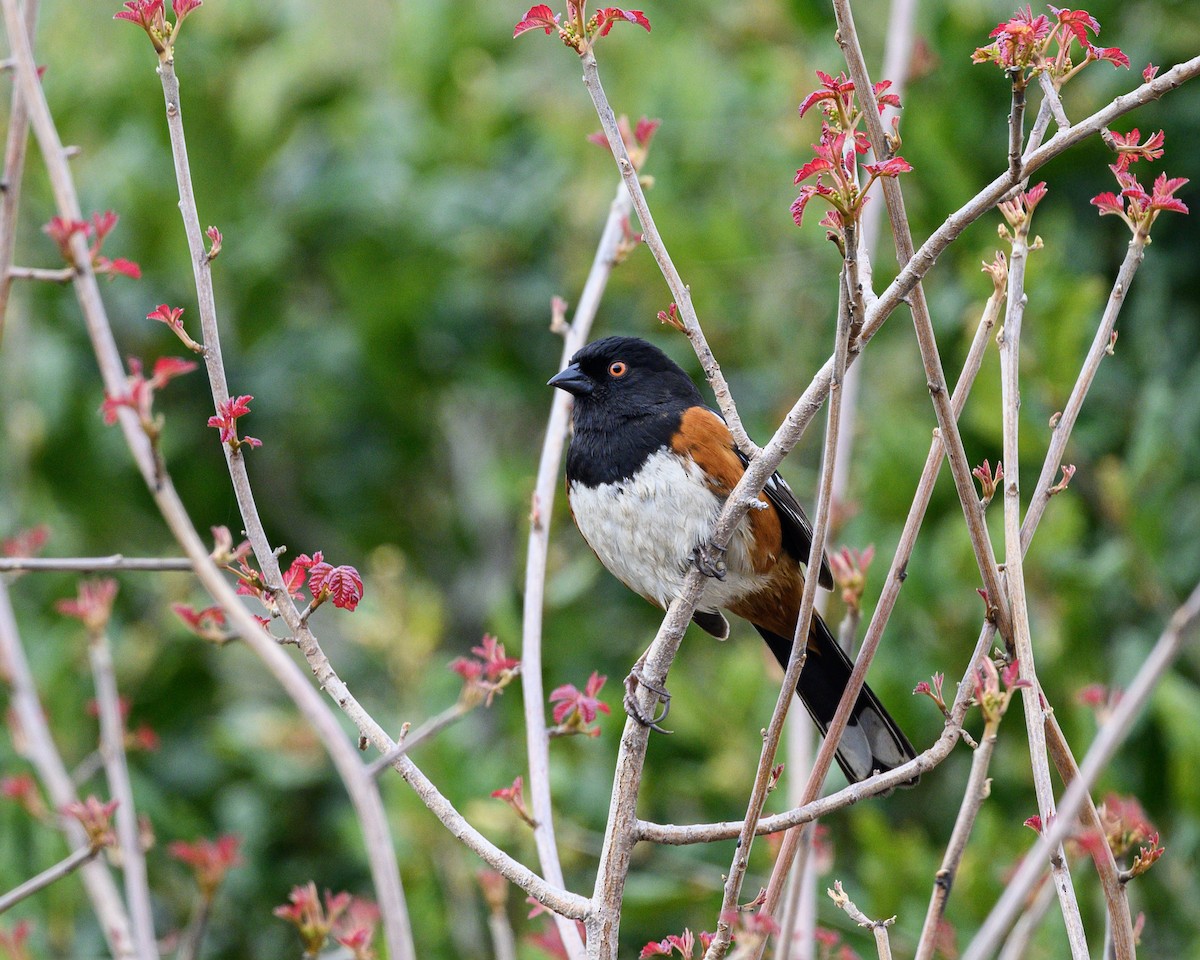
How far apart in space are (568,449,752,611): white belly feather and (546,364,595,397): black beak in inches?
7.8

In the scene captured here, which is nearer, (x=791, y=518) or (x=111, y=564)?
(x=111, y=564)

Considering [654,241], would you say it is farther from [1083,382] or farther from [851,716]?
[851,716]

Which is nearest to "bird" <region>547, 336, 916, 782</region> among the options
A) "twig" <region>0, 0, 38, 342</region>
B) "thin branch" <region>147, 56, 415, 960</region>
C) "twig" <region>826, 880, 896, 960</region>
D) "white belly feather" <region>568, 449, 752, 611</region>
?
"white belly feather" <region>568, 449, 752, 611</region>

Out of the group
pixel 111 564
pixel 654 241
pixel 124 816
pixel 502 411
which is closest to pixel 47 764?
pixel 124 816

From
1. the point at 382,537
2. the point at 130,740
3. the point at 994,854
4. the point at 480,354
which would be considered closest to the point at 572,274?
the point at 480,354

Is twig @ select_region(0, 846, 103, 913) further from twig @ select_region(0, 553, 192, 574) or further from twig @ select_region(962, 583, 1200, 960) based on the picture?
twig @ select_region(962, 583, 1200, 960)

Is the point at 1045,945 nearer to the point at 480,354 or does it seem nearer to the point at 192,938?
the point at 192,938

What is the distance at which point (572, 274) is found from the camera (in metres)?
4.40

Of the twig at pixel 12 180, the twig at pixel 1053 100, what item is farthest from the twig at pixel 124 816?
the twig at pixel 1053 100

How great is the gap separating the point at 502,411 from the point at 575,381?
2.06 m

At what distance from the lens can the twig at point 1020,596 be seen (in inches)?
53.8

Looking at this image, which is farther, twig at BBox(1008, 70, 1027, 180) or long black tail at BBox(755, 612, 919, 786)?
long black tail at BBox(755, 612, 919, 786)

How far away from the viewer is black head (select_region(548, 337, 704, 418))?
9.00 ft

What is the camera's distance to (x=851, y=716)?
2332mm
